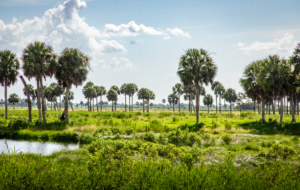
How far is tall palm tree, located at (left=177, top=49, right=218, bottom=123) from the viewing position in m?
31.0

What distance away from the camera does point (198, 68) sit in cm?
3103

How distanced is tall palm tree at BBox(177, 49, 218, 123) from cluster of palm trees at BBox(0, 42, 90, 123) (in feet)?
53.0

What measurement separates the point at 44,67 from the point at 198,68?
22.8 metres

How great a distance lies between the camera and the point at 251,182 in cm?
674

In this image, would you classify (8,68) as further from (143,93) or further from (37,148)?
(143,93)

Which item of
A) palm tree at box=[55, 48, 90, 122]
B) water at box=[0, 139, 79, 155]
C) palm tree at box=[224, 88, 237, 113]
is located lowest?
water at box=[0, 139, 79, 155]

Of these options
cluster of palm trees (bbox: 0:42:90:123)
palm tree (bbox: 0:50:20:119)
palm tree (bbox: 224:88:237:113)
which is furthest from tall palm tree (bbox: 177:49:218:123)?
palm tree (bbox: 224:88:237:113)

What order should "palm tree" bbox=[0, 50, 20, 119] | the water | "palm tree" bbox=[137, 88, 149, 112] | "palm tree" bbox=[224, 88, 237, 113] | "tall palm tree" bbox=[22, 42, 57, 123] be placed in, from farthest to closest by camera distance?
"palm tree" bbox=[137, 88, 149, 112], "palm tree" bbox=[224, 88, 237, 113], "palm tree" bbox=[0, 50, 20, 119], "tall palm tree" bbox=[22, 42, 57, 123], the water

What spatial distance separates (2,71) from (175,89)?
255 feet

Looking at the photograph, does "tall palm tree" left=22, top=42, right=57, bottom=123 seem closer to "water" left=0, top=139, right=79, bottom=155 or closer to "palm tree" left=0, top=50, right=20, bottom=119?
"palm tree" left=0, top=50, right=20, bottom=119

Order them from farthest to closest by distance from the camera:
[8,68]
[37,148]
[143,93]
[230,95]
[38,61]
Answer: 1. [143,93]
2. [230,95]
3. [8,68]
4. [38,61]
5. [37,148]

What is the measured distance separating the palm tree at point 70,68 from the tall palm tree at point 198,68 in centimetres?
1618

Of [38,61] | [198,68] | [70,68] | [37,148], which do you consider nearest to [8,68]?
[38,61]

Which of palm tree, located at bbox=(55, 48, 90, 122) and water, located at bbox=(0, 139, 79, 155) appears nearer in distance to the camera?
water, located at bbox=(0, 139, 79, 155)
